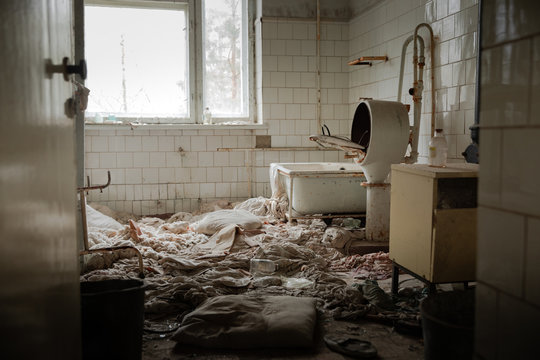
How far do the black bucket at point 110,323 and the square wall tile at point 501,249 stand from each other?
1.33 m

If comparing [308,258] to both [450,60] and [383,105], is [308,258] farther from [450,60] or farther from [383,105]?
[450,60]

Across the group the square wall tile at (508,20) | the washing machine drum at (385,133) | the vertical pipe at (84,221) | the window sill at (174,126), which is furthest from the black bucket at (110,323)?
the window sill at (174,126)

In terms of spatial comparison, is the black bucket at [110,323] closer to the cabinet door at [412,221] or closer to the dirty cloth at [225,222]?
the cabinet door at [412,221]

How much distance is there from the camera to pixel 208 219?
457cm

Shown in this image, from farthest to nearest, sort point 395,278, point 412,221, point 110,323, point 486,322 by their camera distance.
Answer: point 395,278 → point 412,221 → point 110,323 → point 486,322

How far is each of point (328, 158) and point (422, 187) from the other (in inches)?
140

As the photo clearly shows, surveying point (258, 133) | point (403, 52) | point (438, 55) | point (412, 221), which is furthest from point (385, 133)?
point (258, 133)

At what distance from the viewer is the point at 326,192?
15.1 ft

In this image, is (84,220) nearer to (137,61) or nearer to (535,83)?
(535,83)

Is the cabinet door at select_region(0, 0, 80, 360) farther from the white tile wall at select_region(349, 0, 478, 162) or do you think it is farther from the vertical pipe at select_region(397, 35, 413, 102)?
the vertical pipe at select_region(397, 35, 413, 102)

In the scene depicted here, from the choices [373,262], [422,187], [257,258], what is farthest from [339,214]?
[422,187]

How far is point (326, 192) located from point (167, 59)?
2.69m

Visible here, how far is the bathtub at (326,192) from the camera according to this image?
15.0 ft

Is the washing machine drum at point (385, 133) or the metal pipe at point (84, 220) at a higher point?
the washing machine drum at point (385, 133)
